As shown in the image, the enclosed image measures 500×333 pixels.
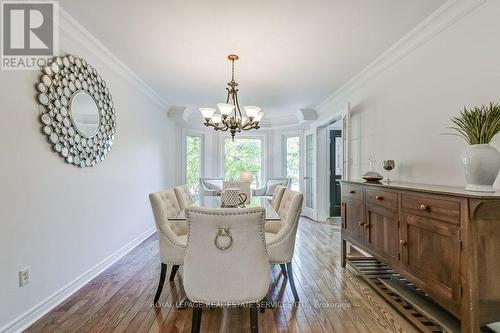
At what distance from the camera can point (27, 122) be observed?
1.89 meters

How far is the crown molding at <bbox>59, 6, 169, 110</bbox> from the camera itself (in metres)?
2.23

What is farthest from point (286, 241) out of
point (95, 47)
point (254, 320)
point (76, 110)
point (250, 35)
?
point (95, 47)

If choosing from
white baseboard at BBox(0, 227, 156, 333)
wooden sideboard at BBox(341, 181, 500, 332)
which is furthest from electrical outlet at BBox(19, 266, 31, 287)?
wooden sideboard at BBox(341, 181, 500, 332)

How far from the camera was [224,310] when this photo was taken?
2.08 meters

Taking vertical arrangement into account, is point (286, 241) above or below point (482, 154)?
below

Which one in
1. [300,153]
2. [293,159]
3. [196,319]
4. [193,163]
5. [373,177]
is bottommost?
[196,319]

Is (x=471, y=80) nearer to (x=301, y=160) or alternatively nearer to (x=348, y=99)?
(x=348, y=99)

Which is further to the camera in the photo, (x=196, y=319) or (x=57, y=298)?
(x=57, y=298)

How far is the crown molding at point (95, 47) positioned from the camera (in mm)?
2227

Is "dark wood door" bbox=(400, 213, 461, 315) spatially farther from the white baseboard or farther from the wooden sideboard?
the white baseboard

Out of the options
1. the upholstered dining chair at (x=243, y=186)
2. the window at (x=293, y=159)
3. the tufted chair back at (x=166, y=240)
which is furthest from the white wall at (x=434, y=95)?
the window at (x=293, y=159)

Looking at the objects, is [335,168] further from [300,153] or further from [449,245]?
[449,245]

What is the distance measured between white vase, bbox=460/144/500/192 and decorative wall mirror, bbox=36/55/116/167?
119 inches

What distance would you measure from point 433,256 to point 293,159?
192 inches
